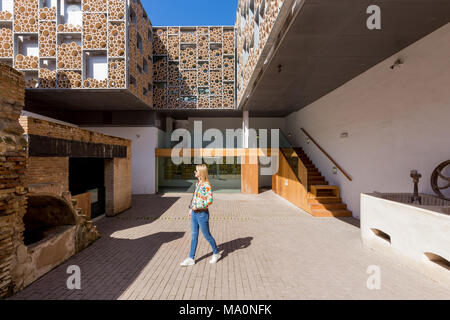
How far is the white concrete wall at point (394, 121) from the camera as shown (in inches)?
186

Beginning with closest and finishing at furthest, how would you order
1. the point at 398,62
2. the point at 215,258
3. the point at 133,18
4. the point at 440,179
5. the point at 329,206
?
the point at 215,258, the point at 440,179, the point at 398,62, the point at 329,206, the point at 133,18

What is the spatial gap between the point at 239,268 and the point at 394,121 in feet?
19.9

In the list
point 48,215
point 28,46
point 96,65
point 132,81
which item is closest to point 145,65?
point 132,81

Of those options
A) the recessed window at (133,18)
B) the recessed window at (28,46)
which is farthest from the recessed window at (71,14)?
the recessed window at (133,18)

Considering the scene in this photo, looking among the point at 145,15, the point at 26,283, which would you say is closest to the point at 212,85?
the point at 145,15

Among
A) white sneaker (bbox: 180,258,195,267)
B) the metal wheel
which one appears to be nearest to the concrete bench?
the metal wheel

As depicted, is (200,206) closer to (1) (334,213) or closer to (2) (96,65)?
(1) (334,213)

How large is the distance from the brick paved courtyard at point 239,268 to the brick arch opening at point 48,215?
85cm

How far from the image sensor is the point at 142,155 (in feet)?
44.9

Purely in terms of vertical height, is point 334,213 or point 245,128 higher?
point 245,128

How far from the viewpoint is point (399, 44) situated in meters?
5.31

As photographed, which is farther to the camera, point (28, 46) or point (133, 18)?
point (133, 18)

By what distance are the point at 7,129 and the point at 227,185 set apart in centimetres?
1310

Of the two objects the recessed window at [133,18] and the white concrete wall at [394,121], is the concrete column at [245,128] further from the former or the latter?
the recessed window at [133,18]
